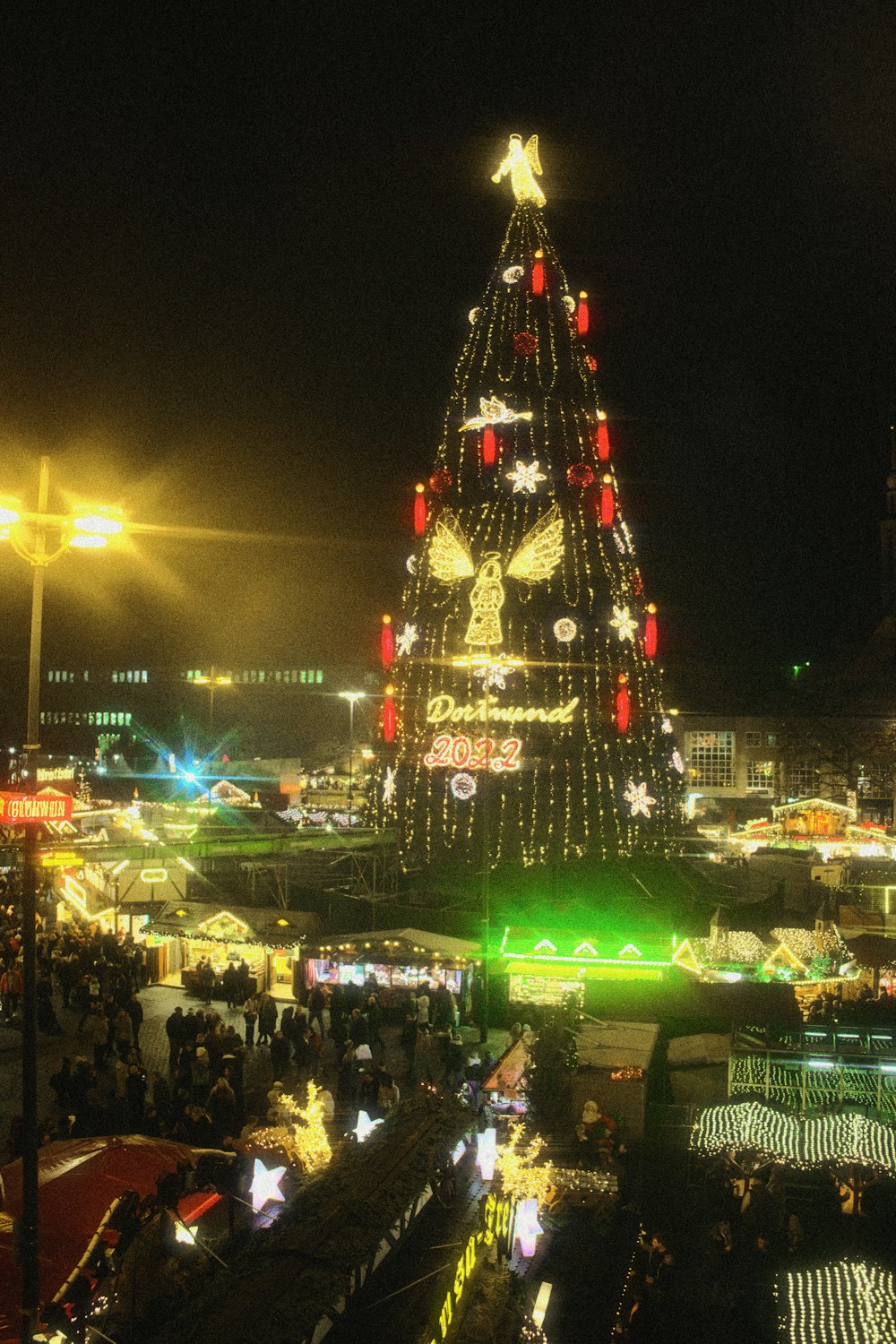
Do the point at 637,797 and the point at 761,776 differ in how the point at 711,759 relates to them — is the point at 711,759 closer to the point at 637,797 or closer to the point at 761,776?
the point at 761,776

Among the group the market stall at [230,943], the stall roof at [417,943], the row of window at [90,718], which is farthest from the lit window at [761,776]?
the row of window at [90,718]

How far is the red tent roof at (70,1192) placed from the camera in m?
8.00

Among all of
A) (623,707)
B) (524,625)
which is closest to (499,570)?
(524,625)

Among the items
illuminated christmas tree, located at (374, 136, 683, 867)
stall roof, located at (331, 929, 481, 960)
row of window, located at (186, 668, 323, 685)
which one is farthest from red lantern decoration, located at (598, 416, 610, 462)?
row of window, located at (186, 668, 323, 685)

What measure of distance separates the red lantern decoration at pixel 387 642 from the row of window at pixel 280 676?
227 feet

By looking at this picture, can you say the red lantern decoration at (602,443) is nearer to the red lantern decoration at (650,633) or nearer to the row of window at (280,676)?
the red lantern decoration at (650,633)

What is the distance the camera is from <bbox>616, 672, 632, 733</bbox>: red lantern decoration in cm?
2980

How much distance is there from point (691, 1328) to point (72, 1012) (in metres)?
15.5

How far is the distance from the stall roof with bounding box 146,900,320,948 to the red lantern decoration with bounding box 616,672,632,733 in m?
11.6

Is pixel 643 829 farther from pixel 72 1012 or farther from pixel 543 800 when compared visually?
pixel 72 1012

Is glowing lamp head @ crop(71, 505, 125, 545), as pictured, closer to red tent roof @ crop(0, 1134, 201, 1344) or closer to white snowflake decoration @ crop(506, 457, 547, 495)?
red tent roof @ crop(0, 1134, 201, 1344)

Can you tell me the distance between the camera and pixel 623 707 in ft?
97.7

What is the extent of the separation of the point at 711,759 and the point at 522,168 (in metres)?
36.4

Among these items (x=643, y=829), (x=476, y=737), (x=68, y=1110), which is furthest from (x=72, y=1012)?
(x=643, y=829)
